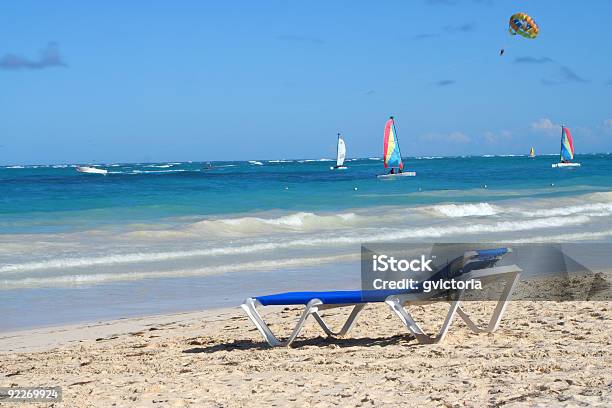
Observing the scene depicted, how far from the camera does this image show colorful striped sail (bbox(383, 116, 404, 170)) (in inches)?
1769

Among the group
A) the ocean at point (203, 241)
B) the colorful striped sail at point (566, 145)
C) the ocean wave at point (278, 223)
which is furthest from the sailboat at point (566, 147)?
the ocean wave at point (278, 223)

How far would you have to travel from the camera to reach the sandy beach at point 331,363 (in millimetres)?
4766

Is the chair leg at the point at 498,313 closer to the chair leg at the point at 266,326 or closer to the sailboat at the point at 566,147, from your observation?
the chair leg at the point at 266,326

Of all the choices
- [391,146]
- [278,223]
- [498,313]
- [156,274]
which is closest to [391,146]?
[391,146]

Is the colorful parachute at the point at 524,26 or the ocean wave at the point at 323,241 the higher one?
the colorful parachute at the point at 524,26

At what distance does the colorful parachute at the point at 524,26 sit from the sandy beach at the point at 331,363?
1591 cm

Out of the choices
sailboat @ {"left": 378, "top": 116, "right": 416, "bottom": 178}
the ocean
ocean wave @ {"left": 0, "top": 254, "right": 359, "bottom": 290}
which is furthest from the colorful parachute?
sailboat @ {"left": 378, "top": 116, "right": 416, "bottom": 178}

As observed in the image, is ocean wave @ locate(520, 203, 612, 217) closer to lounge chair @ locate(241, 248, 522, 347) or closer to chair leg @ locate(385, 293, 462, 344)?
lounge chair @ locate(241, 248, 522, 347)

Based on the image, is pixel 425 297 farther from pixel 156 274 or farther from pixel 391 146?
pixel 391 146

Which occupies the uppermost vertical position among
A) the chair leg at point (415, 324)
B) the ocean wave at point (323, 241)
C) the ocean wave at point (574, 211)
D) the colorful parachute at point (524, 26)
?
the colorful parachute at point (524, 26)

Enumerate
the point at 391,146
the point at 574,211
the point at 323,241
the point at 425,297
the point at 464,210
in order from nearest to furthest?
the point at 425,297 → the point at 323,241 → the point at 574,211 → the point at 464,210 → the point at 391,146

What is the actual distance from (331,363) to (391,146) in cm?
4232

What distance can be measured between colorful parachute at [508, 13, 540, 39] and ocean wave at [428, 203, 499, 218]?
5.40 meters

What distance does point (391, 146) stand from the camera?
47562 millimetres
